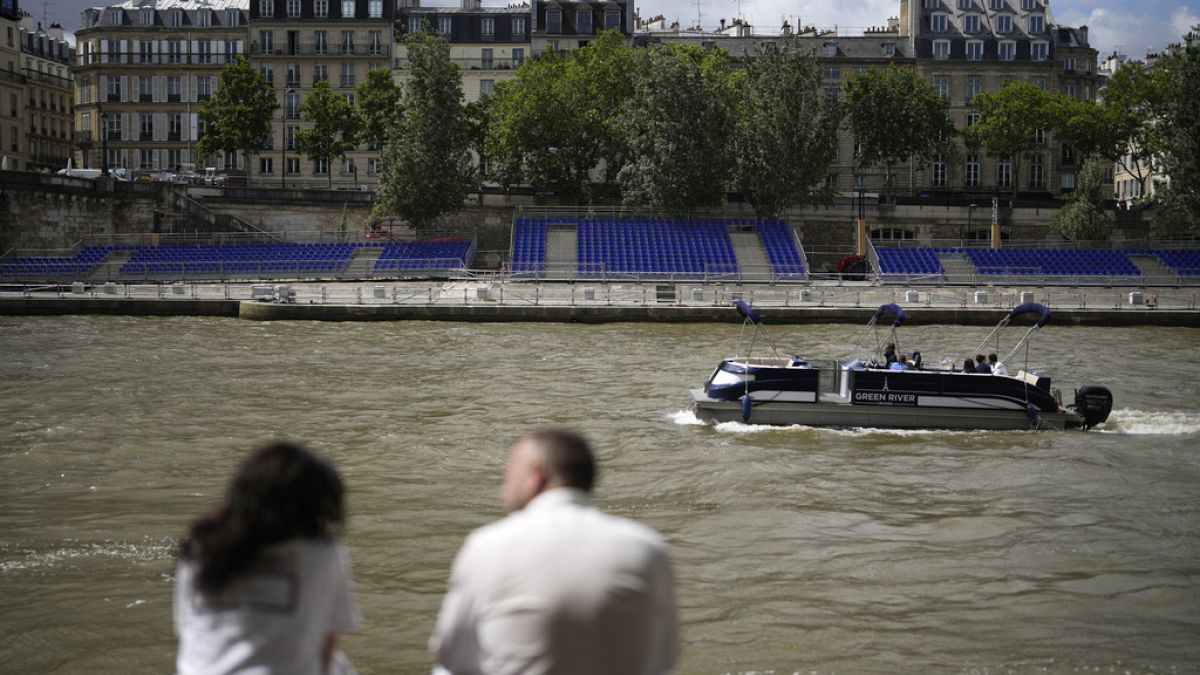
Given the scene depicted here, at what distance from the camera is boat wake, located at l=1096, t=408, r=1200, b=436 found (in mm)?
27141

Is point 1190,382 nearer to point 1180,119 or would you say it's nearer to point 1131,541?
point 1131,541

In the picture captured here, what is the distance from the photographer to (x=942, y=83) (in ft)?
301

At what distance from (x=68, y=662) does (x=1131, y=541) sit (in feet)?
42.3

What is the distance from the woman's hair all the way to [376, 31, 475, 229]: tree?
64998 mm

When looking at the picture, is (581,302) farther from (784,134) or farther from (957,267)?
(957,267)

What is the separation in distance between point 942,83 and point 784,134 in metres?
27.1

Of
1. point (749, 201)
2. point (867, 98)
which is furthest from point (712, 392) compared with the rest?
point (867, 98)

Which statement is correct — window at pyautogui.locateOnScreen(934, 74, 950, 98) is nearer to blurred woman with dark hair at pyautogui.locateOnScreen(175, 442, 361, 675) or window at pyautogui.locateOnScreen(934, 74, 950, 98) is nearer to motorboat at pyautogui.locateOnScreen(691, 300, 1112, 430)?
motorboat at pyautogui.locateOnScreen(691, 300, 1112, 430)

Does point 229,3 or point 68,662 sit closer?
point 68,662

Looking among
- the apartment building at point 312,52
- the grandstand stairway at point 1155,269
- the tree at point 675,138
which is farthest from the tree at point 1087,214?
the apartment building at point 312,52

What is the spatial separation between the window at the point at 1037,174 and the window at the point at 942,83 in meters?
7.35

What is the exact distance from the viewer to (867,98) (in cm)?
8025

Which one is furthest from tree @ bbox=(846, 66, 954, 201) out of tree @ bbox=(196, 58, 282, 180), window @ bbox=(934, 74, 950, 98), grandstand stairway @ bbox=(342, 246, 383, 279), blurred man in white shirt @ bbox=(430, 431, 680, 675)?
blurred man in white shirt @ bbox=(430, 431, 680, 675)

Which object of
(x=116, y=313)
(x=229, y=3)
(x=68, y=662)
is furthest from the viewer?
(x=229, y=3)
